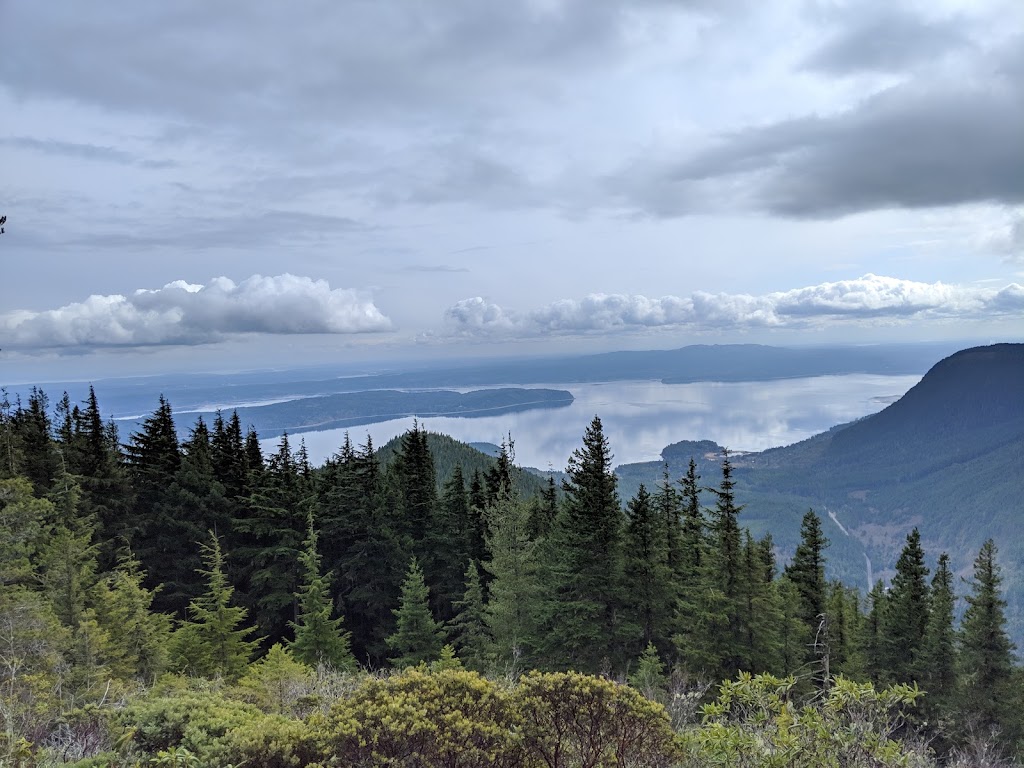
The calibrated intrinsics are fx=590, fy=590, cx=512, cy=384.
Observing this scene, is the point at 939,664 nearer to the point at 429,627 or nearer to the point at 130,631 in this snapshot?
the point at 429,627

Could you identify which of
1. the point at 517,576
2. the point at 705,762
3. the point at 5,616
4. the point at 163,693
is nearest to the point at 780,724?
the point at 705,762

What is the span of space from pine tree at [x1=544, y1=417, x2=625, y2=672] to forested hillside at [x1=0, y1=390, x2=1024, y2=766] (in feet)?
0.36

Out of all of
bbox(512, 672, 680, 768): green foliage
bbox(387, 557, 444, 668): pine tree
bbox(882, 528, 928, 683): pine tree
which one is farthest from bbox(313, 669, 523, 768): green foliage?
bbox(882, 528, 928, 683): pine tree

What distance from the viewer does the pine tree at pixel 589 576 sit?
24125 mm

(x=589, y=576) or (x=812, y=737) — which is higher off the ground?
(x=812, y=737)

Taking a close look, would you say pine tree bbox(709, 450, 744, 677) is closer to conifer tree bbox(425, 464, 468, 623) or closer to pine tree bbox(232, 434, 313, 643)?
conifer tree bbox(425, 464, 468, 623)

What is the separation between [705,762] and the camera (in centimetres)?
796

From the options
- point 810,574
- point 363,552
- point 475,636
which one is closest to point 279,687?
point 475,636

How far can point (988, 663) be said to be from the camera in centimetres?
2978

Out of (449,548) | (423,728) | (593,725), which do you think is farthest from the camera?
(449,548)

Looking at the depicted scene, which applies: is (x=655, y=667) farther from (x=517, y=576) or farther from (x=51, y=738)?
(x=51, y=738)

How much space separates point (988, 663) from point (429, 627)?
92.3ft

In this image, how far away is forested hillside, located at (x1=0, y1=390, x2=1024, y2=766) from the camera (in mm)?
7473

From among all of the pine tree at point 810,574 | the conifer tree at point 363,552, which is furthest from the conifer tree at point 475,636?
the pine tree at point 810,574
